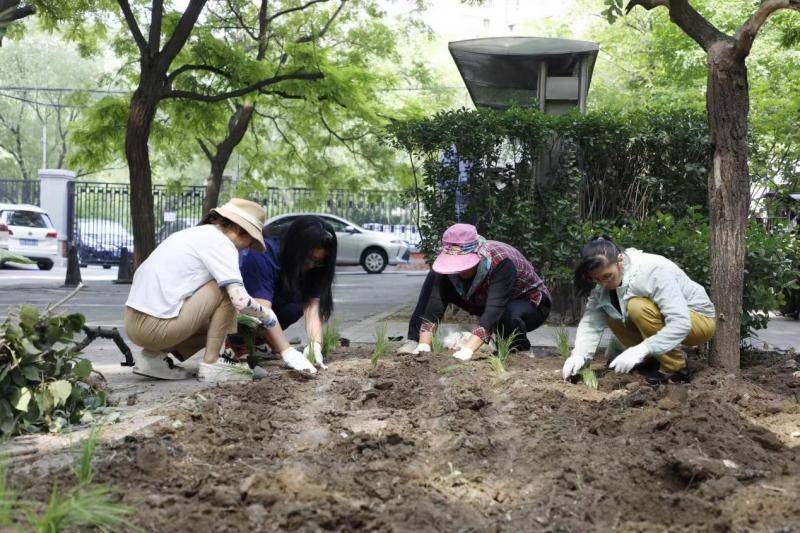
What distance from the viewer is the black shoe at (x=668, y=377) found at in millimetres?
5914

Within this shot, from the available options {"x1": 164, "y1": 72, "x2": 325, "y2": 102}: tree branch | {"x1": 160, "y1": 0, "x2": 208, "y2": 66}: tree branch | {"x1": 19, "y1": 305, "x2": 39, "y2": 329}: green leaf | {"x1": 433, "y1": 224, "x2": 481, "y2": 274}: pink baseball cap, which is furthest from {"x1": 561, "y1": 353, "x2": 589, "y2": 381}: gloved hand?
{"x1": 160, "y1": 0, "x2": 208, "y2": 66}: tree branch

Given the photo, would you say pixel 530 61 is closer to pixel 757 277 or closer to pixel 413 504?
pixel 757 277

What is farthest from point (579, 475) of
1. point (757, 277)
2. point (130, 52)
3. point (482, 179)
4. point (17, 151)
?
point (17, 151)

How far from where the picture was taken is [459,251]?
21.4 feet

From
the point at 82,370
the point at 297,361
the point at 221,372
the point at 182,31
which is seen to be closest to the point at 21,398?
the point at 82,370

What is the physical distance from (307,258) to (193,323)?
3.27ft

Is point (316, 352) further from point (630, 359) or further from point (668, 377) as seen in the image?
point (668, 377)

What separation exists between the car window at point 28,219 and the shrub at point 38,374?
21620 mm

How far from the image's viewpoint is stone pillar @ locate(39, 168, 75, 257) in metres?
28.8

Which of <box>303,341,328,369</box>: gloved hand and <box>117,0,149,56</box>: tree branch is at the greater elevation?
<box>117,0,149,56</box>: tree branch

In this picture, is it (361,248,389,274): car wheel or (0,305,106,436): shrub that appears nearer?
(0,305,106,436): shrub

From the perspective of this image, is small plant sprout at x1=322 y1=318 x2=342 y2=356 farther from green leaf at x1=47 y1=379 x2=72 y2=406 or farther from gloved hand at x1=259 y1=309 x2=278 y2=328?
green leaf at x1=47 y1=379 x2=72 y2=406

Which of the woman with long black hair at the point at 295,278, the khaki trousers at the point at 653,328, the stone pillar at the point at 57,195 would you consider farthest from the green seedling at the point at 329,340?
the stone pillar at the point at 57,195

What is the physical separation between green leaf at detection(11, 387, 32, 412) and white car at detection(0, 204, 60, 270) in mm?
21476
